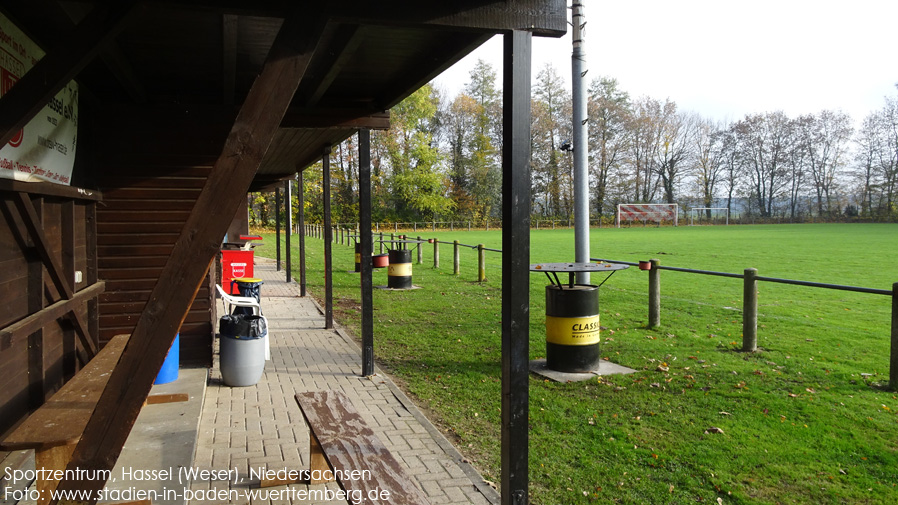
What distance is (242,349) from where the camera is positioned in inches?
235

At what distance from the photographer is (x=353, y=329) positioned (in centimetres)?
937

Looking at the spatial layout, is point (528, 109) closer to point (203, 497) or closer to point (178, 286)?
point (178, 286)

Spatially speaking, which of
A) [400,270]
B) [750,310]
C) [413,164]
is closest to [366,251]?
[750,310]

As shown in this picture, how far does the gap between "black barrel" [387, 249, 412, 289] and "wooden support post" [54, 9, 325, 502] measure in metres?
11.5

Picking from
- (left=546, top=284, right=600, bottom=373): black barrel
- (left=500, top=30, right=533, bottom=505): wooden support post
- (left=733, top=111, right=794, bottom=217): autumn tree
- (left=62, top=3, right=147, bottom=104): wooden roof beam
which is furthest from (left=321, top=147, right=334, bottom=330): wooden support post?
(left=733, top=111, right=794, bottom=217): autumn tree

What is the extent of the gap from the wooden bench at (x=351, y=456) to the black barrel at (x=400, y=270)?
9742 millimetres

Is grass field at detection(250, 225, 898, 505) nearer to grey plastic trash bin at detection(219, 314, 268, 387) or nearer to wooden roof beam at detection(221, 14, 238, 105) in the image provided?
grey plastic trash bin at detection(219, 314, 268, 387)

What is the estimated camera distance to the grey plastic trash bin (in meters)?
5.89

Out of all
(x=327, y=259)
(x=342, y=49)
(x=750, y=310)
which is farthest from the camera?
(x=327, y=259)

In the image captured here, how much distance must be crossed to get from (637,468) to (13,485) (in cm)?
357

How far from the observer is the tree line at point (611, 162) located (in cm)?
5488

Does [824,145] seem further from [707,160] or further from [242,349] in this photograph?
[242,349]

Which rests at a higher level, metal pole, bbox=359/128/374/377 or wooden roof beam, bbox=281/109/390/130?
wooden roof beam, bbox=281/109/390/130

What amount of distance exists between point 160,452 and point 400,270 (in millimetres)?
9887
